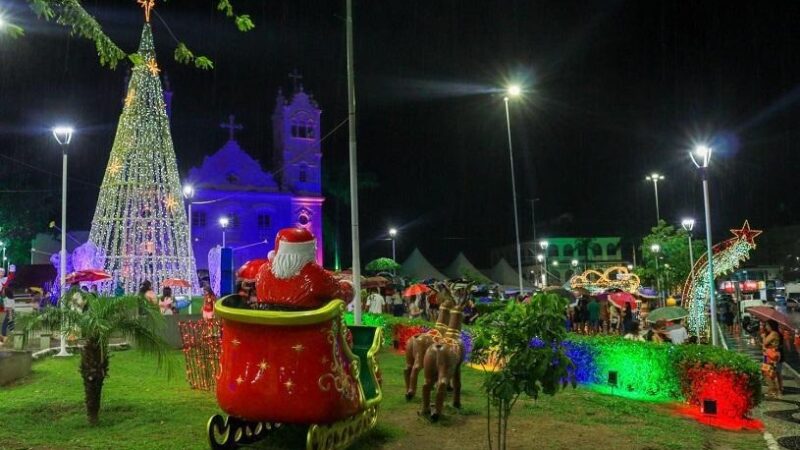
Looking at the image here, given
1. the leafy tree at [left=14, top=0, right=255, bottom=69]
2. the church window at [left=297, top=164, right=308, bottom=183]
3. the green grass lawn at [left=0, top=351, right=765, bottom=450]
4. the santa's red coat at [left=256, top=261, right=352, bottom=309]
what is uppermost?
the church window at [left=297, top=164, right=308, bottom=183]

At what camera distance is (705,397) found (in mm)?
9922

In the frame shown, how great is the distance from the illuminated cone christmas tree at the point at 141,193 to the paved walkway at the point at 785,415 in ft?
67.4

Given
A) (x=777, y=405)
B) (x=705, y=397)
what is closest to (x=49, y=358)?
(x=705, y=397)

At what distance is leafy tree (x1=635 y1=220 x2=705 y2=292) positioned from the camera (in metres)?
34.4

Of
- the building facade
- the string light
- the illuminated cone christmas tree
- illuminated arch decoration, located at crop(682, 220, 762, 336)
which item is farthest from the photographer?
the building facade

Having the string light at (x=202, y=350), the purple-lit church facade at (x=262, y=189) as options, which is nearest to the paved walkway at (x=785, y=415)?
the string light at (x=202, y=350)

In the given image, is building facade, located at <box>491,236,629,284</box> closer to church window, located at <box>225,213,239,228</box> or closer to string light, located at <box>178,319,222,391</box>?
church window, located at <box>225,213,239,228</box>

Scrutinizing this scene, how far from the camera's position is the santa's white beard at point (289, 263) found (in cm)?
643

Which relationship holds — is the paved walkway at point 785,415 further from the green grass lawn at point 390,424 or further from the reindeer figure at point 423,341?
the reindeer figure at point 423,341

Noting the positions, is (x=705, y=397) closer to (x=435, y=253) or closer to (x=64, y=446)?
(x=64, y=446)

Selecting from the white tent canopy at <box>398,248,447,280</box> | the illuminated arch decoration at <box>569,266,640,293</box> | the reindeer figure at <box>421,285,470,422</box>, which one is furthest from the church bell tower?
the reindeer figure at <box>421,285,470,422</box>

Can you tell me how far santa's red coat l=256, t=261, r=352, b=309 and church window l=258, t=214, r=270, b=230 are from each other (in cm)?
4503

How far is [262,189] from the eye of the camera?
50.6 meters

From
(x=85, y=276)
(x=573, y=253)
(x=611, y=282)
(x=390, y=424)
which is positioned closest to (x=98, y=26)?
(x=390, y=424)
